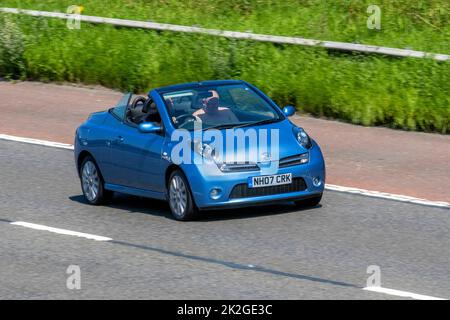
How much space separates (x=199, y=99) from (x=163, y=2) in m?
11.9

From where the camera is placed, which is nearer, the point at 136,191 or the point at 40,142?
the point at 136,191

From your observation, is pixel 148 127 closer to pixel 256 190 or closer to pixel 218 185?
pixel 218 185

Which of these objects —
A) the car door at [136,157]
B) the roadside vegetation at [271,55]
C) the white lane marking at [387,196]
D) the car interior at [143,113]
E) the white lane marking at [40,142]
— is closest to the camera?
the car door at [136,157]

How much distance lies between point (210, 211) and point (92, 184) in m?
1.76

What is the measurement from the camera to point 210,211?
13539 millimetres

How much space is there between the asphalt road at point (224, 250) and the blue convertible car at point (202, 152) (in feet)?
1.04

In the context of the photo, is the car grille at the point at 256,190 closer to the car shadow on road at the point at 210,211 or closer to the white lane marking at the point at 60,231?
the car shadow on road at the point at 210,211

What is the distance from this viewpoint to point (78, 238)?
1252cm

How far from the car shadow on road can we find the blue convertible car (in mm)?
185

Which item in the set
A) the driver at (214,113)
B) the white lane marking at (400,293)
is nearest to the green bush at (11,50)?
the driver at (214,113)

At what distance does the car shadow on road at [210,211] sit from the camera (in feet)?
43.4

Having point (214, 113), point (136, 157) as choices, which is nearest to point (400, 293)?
point (214, 113)

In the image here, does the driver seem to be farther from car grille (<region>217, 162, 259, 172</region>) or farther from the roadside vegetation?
the roadside vegetation
